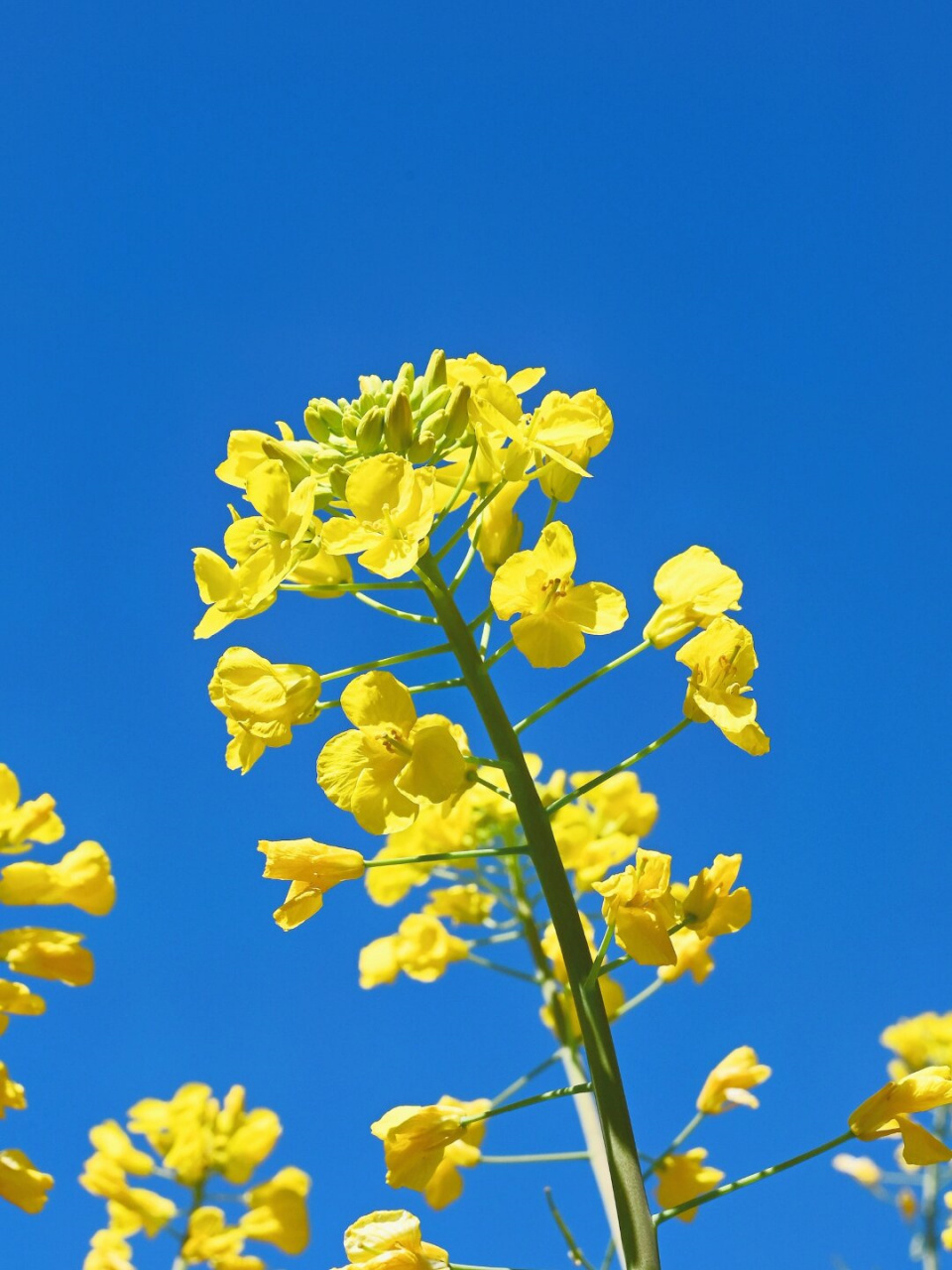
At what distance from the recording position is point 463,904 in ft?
17.4

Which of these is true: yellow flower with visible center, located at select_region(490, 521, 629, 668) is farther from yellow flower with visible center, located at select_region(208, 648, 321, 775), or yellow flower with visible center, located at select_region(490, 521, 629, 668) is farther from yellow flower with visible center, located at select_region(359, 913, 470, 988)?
yellow flower with visible center, located at select_region(359, 913, 470, 988)

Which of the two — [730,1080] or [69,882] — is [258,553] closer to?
[69,882]

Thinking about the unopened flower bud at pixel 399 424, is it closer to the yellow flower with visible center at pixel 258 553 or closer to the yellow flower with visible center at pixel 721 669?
the yellow flower with visible center at pixel 258 553

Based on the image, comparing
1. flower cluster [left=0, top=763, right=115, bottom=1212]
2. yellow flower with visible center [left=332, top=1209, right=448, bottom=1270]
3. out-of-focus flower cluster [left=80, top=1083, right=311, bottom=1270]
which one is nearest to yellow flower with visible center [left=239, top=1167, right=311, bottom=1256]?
out-of-focus flower cluster [left=80, top=1083, right=311, bottom=1270]

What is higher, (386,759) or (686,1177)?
(386,759)

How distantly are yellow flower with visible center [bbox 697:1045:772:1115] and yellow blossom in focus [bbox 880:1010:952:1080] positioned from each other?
4698mm

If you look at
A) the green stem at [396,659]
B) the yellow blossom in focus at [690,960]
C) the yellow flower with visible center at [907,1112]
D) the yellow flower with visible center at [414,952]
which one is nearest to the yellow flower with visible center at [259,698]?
the green stem at [396,659]

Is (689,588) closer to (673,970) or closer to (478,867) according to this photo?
(673,970)

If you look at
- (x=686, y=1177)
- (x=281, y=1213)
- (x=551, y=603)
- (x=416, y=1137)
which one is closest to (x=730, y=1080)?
(x=686, y=1177)

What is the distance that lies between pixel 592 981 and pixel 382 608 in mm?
1117

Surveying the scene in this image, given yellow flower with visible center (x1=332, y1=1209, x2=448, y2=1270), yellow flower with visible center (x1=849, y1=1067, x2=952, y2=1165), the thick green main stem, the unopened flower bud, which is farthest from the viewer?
the unopened flower bud

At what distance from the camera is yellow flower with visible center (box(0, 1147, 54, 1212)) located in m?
3.26

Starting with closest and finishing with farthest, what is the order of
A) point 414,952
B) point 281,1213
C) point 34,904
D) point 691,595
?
point 691,595
point 34,904
point 414,952
point 281,1213

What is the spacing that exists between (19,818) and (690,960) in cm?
255
